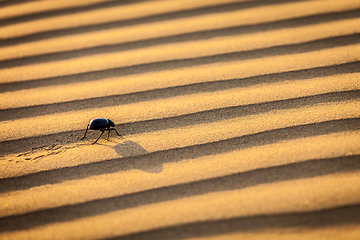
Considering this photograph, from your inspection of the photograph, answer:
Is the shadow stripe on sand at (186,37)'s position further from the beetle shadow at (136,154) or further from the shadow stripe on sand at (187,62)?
the beetle shadow at (136,154)

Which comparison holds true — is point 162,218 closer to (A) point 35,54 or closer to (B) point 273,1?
(A) point 35,54

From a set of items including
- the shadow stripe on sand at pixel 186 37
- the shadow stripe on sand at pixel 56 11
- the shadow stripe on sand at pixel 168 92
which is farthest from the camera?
the shadow stripe on sand at pixel 56 11

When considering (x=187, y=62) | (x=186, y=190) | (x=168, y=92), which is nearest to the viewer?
(x=186, y=190)

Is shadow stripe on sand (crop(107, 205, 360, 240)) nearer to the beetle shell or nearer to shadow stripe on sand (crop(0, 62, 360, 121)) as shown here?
the beetle shell

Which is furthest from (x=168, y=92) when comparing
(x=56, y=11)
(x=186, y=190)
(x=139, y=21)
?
(x=56, y=11)

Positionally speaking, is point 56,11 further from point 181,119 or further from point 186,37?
point 181,119

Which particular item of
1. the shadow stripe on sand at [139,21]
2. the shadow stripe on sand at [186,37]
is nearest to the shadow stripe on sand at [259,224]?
the shadow stripe on sand at [186,37]

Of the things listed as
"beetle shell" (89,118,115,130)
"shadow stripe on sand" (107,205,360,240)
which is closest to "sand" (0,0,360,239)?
"shadow stripe on sand" (107,205,360,240)
